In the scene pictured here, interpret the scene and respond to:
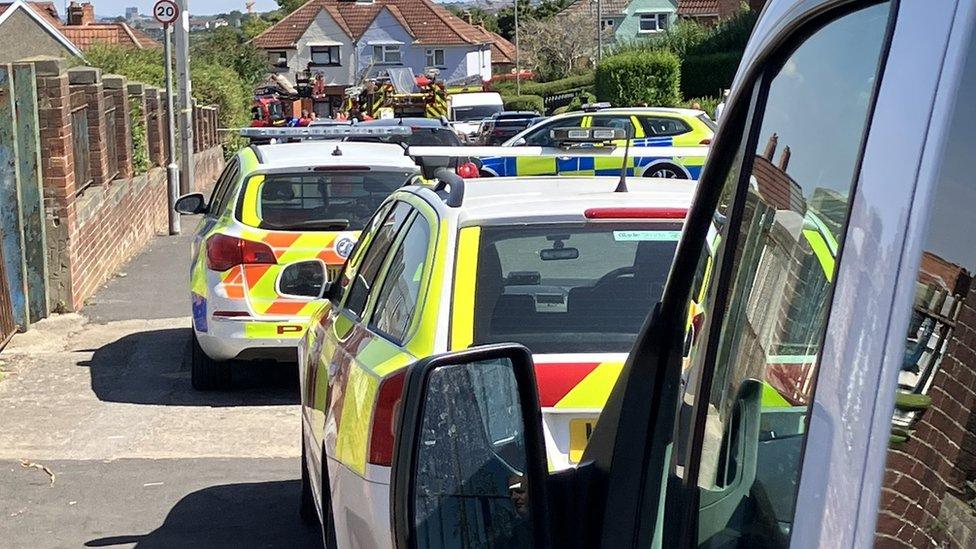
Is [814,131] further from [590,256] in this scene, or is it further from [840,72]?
[590,256]

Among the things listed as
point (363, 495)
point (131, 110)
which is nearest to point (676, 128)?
point (131, 110)

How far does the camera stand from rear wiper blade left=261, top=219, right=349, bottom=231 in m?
8.98

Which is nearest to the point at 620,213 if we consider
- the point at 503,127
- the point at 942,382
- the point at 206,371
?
the point at 942,382

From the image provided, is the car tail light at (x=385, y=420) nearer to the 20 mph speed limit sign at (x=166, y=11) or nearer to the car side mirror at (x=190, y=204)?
the car side mirror at (x=190, y=204)

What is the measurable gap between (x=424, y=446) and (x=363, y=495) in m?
1.70

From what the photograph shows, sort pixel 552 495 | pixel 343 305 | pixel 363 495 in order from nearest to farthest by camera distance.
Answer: pixel 552 495 → pixel 363 495 → pixel 343 305

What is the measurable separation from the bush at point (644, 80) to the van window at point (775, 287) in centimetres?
4563

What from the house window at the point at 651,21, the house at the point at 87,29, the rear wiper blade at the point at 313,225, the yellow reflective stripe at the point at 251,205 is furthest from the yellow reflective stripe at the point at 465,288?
the house window at the point at 651,21

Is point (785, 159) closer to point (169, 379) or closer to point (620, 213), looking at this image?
point (620, 213)

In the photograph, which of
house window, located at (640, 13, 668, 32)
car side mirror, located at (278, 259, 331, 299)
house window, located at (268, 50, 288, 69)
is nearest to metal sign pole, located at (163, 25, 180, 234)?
car side mirror, located at (278, 259, 331, 299)

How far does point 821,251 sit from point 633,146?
62.1 feet

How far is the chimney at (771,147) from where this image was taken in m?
1.83

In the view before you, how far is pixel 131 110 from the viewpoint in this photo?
2055cm

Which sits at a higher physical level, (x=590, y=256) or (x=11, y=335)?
(x=590, y=256)
